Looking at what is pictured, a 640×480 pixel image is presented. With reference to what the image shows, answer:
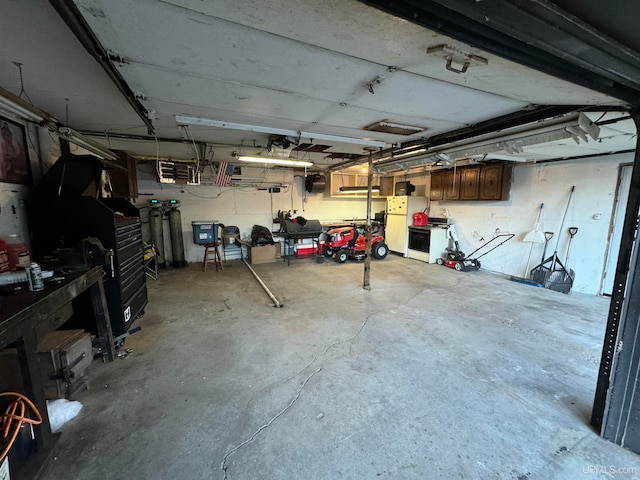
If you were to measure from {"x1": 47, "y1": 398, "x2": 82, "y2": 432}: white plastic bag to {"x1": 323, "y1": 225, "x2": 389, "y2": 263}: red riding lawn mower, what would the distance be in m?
4.89

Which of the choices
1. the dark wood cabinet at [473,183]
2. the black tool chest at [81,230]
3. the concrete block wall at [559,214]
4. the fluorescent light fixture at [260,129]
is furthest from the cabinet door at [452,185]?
the black tool chest at [81,230]

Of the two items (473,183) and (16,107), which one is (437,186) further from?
(16,107)

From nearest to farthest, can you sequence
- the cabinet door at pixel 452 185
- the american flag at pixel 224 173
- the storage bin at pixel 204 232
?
the american flag at pixel 224 173 < the storage bin at pixel 204 232 < the cabinet door at pixel 452 185

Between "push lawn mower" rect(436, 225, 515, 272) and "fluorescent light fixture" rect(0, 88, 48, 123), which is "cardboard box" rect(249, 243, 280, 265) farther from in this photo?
"fluorescent light fixture" rect(0, 88, 48, 123)

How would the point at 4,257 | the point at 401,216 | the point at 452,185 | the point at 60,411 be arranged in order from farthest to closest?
the point at 401,216
the point at 452,185
the point at 4,257
the point at 60,411

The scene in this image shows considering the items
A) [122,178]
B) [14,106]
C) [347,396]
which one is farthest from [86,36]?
[122,178]

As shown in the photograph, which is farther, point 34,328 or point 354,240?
point 354,240

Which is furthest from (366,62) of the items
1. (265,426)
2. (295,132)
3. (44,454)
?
(44,454)

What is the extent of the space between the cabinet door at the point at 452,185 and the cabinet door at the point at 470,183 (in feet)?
0.32

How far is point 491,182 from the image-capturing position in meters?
5.24

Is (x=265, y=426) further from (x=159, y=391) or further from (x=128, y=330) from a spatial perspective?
(x=128, y=330)

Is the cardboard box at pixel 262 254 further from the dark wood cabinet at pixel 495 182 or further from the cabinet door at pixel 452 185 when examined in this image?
the dark wood cabinet at pixel 495 182

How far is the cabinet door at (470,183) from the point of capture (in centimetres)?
550

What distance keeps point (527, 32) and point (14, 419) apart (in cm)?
272
